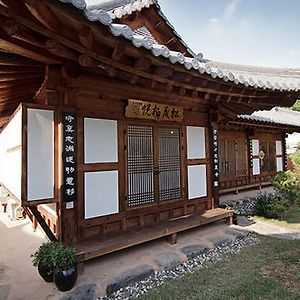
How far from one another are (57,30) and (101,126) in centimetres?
209

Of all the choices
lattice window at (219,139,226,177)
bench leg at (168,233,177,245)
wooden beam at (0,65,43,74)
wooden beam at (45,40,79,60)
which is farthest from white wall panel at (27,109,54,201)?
lattice window at (219,139,226,177)

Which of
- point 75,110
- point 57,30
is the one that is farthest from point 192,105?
point 57,30

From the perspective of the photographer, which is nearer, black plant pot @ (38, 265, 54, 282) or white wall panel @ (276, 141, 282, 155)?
black plant pot @ (38, 265, 54, 282)

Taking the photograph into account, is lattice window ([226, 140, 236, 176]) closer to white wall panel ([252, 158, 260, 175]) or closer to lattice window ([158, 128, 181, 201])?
white wall panel ([252, 158, 260, 175])

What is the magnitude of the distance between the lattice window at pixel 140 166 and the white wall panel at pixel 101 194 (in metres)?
0.35

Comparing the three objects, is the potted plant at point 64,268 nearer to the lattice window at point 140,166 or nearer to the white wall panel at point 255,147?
the lattice window at point 140,166

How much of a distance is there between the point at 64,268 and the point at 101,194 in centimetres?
138

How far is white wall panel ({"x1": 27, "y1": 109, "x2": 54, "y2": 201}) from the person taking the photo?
149 inches

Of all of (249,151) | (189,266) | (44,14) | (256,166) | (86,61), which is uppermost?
(44,14)

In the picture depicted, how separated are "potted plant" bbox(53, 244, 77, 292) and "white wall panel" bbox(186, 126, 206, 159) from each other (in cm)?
350

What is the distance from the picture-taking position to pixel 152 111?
5.31 m

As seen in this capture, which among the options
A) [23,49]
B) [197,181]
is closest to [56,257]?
[23,49]

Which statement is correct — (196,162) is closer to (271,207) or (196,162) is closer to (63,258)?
(271,207)

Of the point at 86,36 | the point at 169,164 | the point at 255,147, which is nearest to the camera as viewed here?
the point at 86,36
